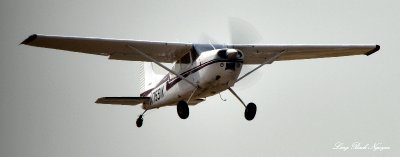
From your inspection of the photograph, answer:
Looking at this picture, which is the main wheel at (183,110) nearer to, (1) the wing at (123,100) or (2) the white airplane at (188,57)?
(2) the white airplane at (188,57)

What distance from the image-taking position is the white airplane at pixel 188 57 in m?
19.2

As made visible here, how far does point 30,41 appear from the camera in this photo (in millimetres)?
18609

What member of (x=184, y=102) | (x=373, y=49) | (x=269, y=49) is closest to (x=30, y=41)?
(x=184, y=102)

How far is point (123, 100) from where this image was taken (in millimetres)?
22953

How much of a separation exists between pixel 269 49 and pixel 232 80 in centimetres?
308

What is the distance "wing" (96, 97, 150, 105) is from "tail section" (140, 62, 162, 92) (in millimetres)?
702

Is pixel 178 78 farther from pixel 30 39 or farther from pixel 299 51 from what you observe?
pixel 30 39

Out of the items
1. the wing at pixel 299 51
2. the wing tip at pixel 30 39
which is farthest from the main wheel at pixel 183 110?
the wing tip at pixel 30 39

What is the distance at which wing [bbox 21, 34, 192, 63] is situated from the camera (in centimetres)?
1923

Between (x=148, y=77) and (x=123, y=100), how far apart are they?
127 inches

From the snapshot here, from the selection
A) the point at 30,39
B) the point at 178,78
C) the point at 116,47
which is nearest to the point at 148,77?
the point at 178,78

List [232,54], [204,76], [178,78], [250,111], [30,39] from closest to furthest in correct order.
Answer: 1. [30,39]
2. [232,54]
3. [204,76]
4. [250,111]
5. [178,78]

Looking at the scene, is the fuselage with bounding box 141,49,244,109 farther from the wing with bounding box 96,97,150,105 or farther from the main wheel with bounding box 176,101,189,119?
the wing with bounding box 96,97,150,105

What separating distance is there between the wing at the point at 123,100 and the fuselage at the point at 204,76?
3.85ft
